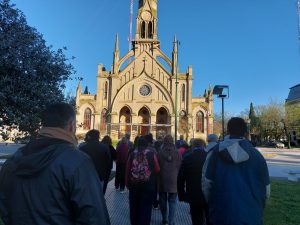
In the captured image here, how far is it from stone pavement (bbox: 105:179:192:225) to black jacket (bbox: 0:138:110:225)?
16.5 ft

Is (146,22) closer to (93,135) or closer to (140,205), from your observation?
(93,135)

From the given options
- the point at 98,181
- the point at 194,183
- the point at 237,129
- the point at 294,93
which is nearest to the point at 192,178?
the point at 194,183

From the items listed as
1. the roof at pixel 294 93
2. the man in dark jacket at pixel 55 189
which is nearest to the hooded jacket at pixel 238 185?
the man in dark jacket at pixel 55 189

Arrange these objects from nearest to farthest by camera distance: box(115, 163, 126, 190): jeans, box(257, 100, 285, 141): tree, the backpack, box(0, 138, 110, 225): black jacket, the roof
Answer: box(0, 138, 110, 225): black jacket, the backpack, box(115, 163, 126, 190): jeans, box(257, 100, 285, 141): tree, the roof

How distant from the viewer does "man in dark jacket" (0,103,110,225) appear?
2074 millimetres

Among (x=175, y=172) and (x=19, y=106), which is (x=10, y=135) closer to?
(x=19, y=106)

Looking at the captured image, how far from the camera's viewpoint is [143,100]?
48344mm

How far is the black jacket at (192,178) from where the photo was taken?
5566 mm

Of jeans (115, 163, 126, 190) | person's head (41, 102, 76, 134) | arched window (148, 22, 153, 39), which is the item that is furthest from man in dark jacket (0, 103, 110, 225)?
arched window (148, 22, 153, 39)

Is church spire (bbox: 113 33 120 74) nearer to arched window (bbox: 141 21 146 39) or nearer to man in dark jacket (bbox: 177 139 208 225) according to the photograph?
arched window (bbox: 141 21 146 39)

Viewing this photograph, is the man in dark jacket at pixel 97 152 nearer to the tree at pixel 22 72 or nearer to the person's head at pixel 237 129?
the tree at pixel 22 72

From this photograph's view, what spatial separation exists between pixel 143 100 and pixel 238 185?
4518 cm

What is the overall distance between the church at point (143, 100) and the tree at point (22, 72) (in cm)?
3931

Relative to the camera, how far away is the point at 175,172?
6836 mm
